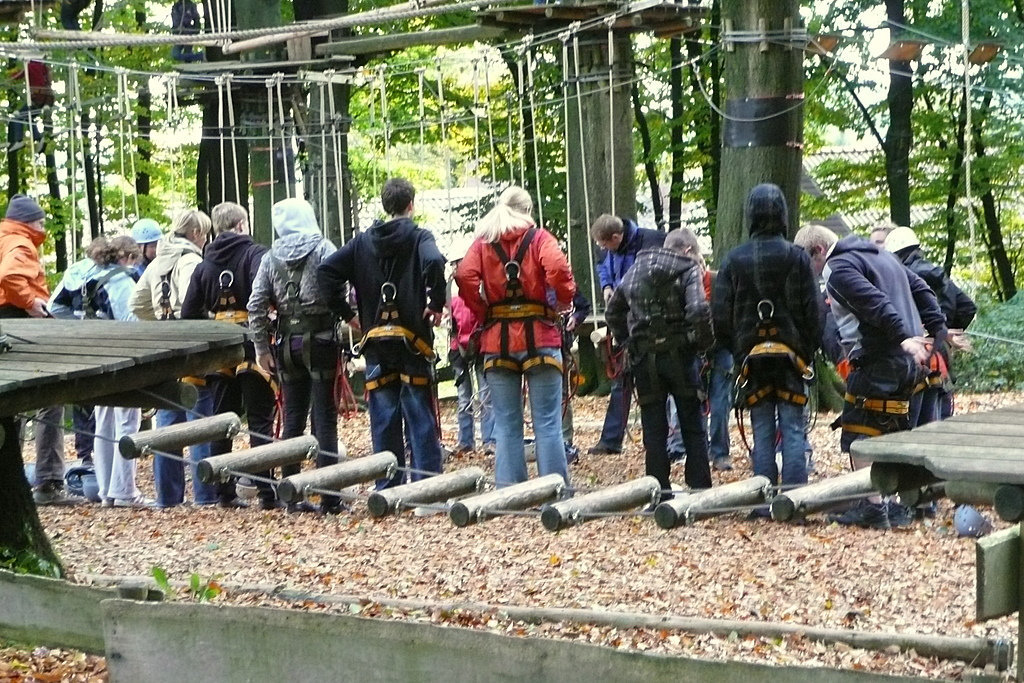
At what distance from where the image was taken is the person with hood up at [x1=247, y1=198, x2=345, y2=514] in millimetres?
8695

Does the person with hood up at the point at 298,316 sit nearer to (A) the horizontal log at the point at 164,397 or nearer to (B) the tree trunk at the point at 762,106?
(A) the horizontal log at the point at 164,397

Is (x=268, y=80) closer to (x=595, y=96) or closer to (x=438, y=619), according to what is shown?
(x=595, y=96)

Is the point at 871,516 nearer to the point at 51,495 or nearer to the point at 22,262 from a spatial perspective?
the point at 22,262

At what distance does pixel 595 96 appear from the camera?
1198 centimetres

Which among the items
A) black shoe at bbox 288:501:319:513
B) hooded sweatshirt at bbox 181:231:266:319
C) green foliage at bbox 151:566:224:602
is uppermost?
hooded sweatshirt at bbox 181:231:266:319

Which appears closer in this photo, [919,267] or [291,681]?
[291,681]

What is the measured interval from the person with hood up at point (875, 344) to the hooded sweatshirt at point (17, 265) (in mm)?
4551

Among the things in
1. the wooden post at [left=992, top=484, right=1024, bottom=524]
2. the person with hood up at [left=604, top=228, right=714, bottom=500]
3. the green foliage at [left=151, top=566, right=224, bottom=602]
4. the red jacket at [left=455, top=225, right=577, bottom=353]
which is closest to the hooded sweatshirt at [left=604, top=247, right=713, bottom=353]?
the person with hood up at [left=604, top=228, right=714, bottom=500]

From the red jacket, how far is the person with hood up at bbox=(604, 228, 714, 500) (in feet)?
1.08

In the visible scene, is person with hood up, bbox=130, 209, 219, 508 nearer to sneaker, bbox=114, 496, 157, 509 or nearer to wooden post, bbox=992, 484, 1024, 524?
sneaker, bbox=114, 496, 157, 509

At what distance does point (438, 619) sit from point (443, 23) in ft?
47.4

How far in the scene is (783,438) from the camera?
802 centimetres

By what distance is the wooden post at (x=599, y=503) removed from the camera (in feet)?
17.6

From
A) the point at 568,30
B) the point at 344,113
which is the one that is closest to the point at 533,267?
the point at 568,30
